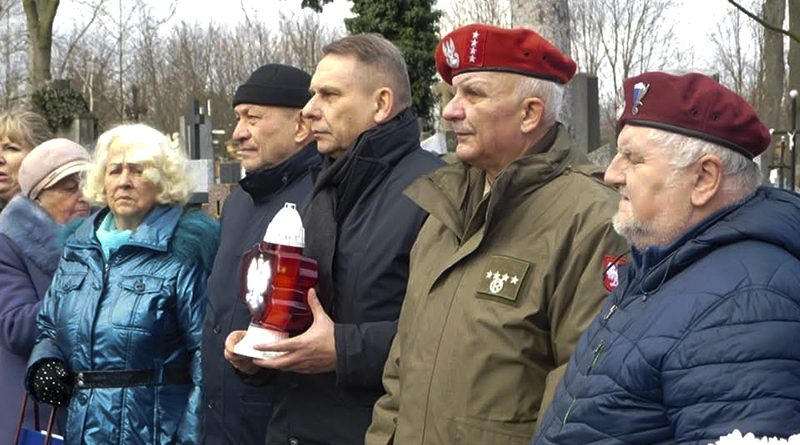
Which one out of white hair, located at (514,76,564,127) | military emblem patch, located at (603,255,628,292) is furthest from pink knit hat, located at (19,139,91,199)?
military emblem patch, located at (603,255,628,292)

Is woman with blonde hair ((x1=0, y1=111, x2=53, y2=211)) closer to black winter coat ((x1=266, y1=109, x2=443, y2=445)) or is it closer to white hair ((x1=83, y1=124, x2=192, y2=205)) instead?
white hair ((x1=83, y1=124, x2=192, y2=205))

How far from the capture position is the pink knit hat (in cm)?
501

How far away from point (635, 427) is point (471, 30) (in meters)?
1.42

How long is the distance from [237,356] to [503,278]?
108cm

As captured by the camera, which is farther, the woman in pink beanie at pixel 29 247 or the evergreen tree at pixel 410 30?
the evergreen tree at pixel 410 30

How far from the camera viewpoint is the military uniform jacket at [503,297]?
280cm

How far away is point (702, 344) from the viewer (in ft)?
6.72

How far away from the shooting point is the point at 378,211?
11.8ft

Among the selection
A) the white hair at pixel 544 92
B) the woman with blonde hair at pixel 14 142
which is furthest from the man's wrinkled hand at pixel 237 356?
the woman with blonde hair at pixel 14 142

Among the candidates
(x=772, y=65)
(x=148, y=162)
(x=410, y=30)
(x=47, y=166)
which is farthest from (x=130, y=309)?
(x=772, y=65)

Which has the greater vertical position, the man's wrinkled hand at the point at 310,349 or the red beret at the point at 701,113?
the red beret at the point at 701,113

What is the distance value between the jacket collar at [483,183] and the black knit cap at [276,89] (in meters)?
1.22

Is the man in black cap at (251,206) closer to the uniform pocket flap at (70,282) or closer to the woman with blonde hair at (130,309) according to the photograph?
the woman with blonde hair at (130,309)

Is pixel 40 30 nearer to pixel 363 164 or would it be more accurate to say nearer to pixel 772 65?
pixel 772 65
